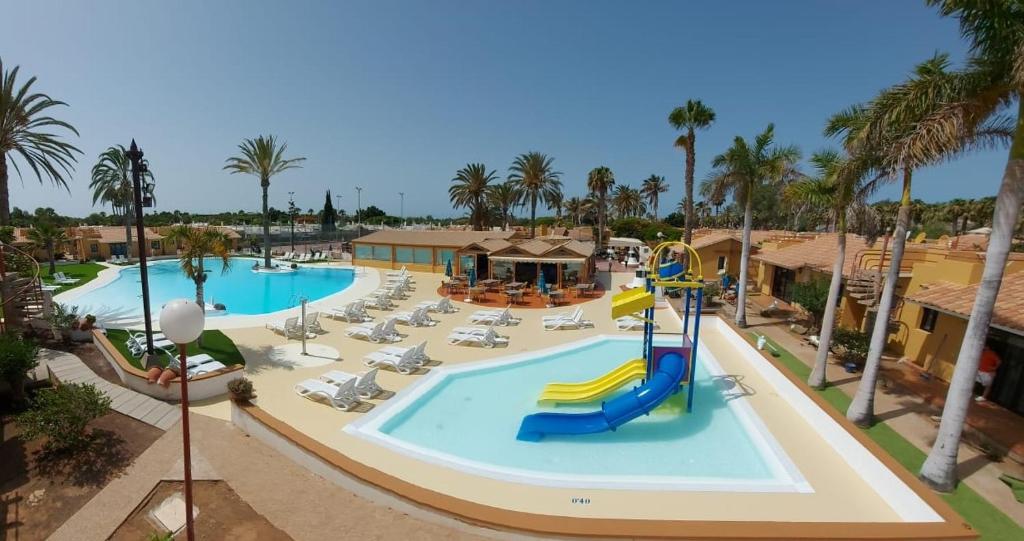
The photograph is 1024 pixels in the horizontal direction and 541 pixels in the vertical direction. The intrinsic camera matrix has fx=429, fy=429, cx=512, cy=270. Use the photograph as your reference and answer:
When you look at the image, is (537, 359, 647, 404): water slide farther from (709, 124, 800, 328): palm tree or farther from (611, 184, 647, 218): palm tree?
(611, 184, 647, 218): palm tree

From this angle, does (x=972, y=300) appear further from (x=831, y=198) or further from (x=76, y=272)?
(x=76, y=272)

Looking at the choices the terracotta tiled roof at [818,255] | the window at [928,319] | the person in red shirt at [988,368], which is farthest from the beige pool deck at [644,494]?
the terracotta tiled roof at [818,255]

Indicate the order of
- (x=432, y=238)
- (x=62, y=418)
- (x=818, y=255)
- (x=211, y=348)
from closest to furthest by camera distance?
(x=62, y=418) → (x=211, y=348) → (x=818, y=255) → (x=432, y=238)

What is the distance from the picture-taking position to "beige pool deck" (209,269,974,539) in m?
5.86

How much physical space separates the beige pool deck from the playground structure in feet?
7.23

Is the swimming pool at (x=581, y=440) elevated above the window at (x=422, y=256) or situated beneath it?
situated beneath

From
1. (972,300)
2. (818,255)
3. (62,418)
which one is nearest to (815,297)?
(972,300)

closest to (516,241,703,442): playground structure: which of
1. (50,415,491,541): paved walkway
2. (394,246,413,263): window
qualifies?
(50,415,491,541): paved walkway

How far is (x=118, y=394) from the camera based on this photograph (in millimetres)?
10609

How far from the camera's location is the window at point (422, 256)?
1331 inches

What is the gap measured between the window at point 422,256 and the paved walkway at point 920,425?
24.6 meters

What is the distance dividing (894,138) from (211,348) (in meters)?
18.9

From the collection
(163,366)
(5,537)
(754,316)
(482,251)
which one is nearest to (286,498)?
(5,537)

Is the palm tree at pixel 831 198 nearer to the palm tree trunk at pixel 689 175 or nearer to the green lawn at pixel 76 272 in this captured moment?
the palm tree trunk at pixel 689 175
